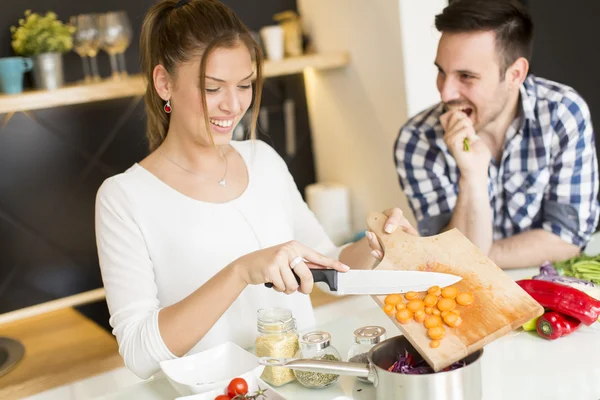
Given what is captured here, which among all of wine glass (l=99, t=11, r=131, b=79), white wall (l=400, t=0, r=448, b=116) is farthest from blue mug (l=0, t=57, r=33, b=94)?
white wall (l=400, t=0, r=448, b=116)

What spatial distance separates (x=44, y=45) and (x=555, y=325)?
2.00 meters

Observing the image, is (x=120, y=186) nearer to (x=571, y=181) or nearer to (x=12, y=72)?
(x=12, y=72)

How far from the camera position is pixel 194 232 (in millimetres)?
1862

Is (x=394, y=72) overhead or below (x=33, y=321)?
overhead

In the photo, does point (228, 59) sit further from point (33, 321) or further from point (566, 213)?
point (33, 321)

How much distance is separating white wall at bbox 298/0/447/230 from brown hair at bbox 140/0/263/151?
121cm

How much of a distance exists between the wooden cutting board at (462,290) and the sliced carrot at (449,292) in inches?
1.0

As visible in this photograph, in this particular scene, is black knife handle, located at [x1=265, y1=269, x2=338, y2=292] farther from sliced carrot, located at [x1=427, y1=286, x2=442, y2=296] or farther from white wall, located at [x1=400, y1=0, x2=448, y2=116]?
white wall, located at [x1=400, y1=0, x2=448, y2=116]

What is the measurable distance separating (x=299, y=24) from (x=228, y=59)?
168 cm

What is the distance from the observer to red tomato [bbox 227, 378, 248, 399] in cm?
131

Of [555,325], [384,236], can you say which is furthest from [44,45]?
[555,325]

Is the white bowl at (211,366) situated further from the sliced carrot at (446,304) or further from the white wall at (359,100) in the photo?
the white wall at (359,100)

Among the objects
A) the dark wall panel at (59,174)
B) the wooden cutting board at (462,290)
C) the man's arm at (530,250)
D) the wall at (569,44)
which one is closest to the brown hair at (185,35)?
the wooden cutting board at (462,290)

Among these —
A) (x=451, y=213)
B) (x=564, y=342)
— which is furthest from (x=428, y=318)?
(x=451, y=213)
